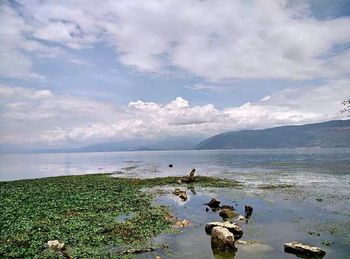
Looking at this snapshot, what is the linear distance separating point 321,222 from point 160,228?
16.0 meters

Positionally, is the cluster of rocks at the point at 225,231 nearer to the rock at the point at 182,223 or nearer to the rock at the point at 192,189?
the rock at the point at 182,223

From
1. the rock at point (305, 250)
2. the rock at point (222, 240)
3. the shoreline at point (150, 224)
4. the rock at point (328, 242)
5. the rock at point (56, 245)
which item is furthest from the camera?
the rock at point (328, 242)

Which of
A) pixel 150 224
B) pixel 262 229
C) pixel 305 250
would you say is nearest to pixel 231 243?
pixel 305 250

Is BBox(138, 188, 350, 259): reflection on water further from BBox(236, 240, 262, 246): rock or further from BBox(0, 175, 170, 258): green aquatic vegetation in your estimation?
BBox(0, 175, 170, 258): green aquatic vegetation

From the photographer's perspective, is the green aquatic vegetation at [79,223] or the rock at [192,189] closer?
the green aquatic vegetation at [79,223]

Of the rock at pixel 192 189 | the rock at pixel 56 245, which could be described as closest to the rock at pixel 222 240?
the rock at pixel 56 245

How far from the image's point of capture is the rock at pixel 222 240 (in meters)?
23.6

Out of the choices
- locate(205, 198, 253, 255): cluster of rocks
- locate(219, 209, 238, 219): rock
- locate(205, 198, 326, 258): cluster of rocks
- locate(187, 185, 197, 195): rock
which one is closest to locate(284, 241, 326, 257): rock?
locate(205, 198, 326, 258): cluster of rocks

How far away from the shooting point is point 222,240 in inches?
941

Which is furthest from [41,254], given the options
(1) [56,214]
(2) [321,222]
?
(2) [321,222]

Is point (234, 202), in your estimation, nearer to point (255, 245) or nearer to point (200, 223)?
point (200, 223)

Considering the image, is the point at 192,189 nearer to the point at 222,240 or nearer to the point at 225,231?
the point at 225,231

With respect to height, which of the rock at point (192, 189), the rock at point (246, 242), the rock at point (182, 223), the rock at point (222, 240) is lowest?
the rock at point (192, 189)

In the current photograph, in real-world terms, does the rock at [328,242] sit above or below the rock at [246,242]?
below
